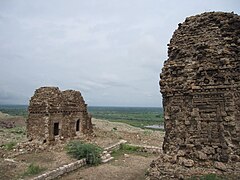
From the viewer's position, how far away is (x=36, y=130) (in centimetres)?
1517

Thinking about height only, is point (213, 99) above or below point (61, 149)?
above

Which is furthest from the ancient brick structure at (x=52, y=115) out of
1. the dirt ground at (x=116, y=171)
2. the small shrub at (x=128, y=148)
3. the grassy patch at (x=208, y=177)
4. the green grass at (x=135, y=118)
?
the green grass at (x=135, y=118)

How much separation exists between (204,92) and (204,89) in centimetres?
9

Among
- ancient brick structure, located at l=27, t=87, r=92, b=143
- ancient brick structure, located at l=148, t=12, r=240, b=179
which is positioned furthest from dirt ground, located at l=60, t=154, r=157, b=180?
ancient brick structure, located at l=27, t=87, r=92, b=143

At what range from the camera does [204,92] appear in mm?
6422

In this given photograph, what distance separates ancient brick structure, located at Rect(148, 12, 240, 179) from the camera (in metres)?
6.01

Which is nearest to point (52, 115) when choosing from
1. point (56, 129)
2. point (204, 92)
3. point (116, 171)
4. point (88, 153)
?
point (56, 129)

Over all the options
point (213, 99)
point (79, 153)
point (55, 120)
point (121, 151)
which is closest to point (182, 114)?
point (213, 99)

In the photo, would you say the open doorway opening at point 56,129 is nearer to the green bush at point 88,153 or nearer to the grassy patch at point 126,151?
the green bush at point 88,153

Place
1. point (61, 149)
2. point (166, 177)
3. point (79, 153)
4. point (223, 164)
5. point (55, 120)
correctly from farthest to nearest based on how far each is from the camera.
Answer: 1. point (55, 120)
2. point (61, 149)
3. point (79, 153)
4. point (166, 177)
5. point (223, 164)

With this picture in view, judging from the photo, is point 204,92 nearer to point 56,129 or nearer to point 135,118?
point 56,129

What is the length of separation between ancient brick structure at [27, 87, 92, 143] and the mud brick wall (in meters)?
10.3

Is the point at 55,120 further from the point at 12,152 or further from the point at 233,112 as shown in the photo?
the point at 233,112

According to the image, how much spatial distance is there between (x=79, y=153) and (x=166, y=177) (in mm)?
6625
